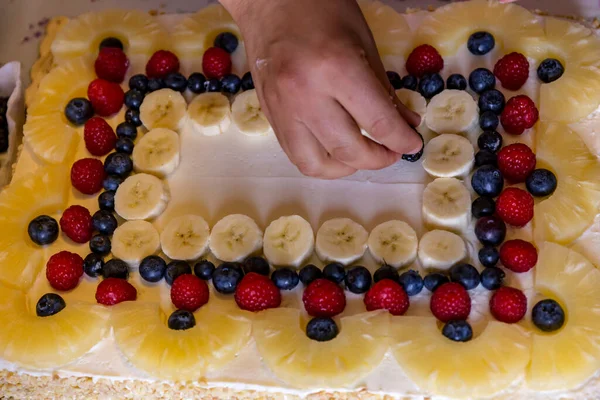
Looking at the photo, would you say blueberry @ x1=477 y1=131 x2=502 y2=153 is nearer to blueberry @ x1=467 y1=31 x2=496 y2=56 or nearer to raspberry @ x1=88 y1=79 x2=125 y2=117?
blueberry @ x1=467 y1=31 x2=496 y2=56

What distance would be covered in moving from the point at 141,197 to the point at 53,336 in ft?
1.72

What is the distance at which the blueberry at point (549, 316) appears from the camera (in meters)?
1.94

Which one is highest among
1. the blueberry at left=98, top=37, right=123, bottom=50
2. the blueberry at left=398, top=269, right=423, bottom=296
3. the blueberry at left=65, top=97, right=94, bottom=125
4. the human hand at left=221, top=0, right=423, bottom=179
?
the human hand at left=221, top=0, right=423, bottom=179

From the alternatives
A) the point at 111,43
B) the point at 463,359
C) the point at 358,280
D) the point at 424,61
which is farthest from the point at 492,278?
the point at 111,43

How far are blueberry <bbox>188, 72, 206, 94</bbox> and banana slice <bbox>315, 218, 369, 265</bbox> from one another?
0.75 meters

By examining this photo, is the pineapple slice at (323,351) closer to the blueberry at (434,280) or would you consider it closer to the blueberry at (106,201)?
the blueberry at (434,280)

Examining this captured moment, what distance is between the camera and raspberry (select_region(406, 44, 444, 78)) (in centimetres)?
244

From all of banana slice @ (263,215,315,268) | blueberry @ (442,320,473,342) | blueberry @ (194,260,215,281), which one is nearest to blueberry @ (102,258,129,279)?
blueberry @ (194,260,215,281)

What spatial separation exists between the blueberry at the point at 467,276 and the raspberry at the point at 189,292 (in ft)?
2.46

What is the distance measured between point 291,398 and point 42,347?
757 mm

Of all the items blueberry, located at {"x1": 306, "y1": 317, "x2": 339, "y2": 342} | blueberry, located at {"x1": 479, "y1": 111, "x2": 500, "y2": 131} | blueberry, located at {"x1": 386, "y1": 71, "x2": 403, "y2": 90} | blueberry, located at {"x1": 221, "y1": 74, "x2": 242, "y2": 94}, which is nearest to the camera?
blueberry, located at {"x1": 306, "y1": 317, "x2": 339, "y2": 342}

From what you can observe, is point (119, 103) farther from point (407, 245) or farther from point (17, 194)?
point (407, 245)

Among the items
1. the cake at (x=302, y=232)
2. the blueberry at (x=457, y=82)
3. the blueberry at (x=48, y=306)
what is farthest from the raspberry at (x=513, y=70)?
the blueberry at (x=48, y=306)

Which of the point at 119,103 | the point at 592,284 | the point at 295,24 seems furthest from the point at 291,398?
the point at 119,103
